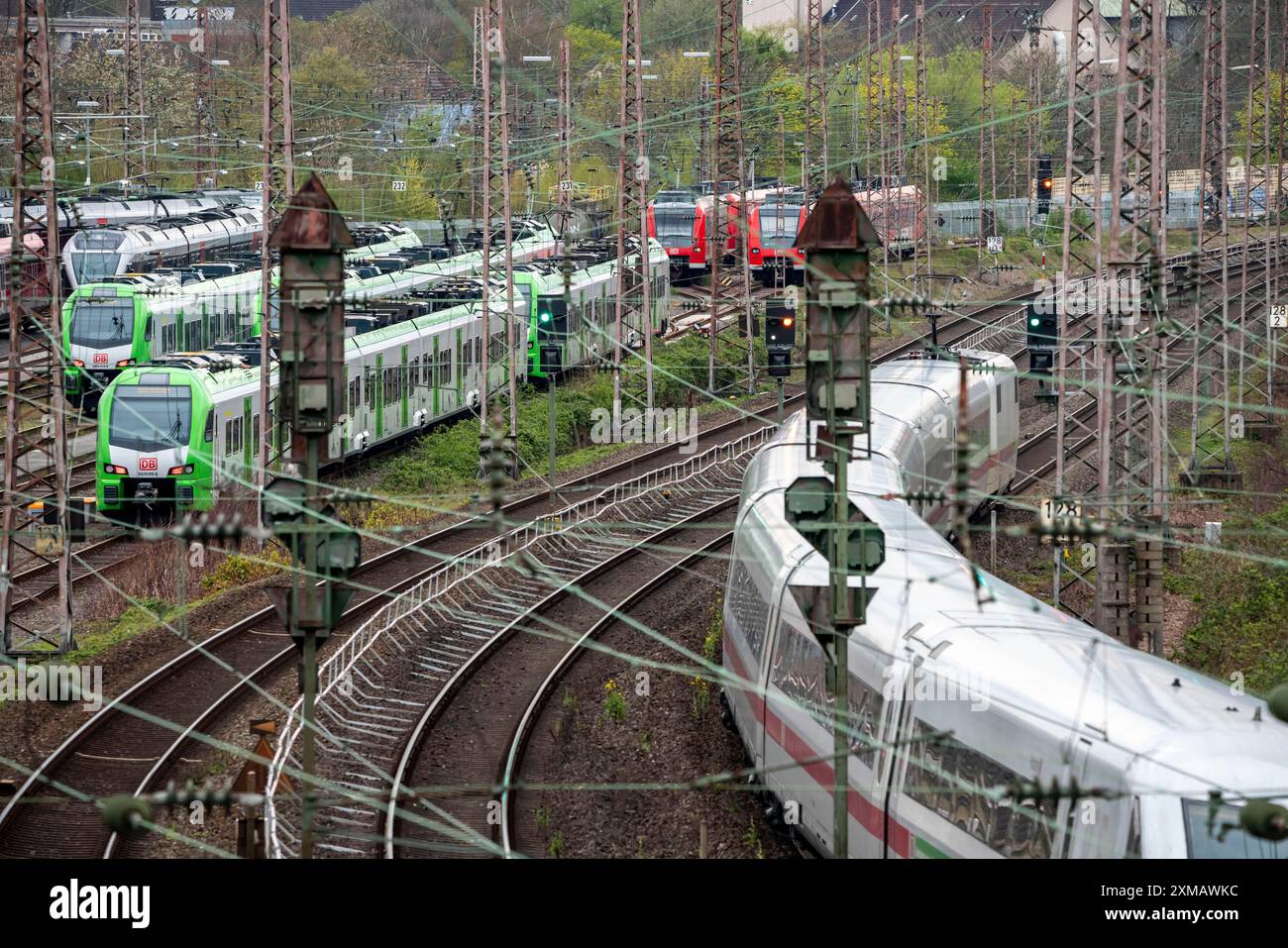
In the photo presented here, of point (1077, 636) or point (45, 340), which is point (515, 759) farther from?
point (45, 340)

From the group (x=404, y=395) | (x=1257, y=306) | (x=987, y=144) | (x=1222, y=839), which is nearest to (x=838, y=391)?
(x=1222, y=839)

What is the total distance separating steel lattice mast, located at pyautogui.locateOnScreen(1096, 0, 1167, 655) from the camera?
1859 cm

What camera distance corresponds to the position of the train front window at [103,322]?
33188 millimetres

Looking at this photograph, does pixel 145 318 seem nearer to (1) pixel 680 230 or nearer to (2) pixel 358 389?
(2) pixel 358 389

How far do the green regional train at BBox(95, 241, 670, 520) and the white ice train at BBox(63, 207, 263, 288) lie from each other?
8.42 m

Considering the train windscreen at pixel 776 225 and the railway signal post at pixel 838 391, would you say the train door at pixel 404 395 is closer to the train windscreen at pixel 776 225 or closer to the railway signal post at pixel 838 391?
the train windscreen at pixel 776 225

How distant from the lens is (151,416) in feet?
85.2

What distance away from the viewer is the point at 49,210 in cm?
2011

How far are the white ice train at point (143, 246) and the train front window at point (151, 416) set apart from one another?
14206 mm

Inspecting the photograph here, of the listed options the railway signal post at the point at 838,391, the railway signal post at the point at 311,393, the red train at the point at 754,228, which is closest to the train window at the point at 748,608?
the railway signal post at the point at 838,391

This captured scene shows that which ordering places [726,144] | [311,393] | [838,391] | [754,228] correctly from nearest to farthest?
[311,393]
[838,391]
[726,144]
[754,228]

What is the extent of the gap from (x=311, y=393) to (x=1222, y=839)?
6.16m

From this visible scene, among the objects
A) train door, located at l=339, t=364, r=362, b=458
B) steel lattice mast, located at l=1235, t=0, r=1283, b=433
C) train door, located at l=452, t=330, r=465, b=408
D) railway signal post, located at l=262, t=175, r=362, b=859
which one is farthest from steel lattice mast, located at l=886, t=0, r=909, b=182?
railway signal post, located at l=262, t=175, r=362, b=859

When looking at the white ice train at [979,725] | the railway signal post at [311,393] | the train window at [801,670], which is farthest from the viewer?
the train window at [801,670]
